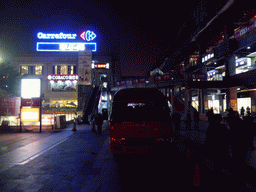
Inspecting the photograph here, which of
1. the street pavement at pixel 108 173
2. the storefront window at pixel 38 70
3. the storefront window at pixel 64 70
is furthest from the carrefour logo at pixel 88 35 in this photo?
the street pavement at pixel 108 173

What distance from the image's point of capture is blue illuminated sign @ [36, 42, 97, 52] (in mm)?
47875

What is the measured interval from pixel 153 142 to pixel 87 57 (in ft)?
33.9

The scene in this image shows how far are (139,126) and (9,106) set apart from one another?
17.7 metres

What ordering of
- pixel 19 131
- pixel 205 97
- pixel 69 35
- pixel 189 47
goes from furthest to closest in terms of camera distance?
pixel 69 35
pixel 189 47
pixel 205 97
pixel 19 131

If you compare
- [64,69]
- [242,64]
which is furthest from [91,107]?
[64,69]

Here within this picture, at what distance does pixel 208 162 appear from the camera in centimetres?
673

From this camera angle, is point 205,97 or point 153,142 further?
point 205,97

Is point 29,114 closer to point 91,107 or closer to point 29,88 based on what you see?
point 29,88

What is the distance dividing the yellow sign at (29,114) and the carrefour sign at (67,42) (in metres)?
34.8

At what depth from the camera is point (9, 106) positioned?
18422mm

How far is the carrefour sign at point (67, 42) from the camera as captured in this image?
48.0m

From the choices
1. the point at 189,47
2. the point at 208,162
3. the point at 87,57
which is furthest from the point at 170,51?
the point at 208,162

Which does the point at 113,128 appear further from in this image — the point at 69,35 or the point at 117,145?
the point at 69,35

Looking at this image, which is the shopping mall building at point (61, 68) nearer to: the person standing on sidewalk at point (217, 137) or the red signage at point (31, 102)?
the red signage at point (31, 102)
